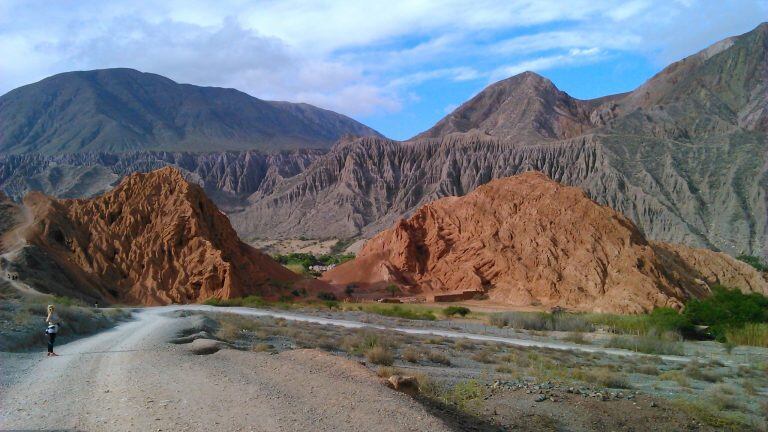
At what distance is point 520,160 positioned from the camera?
361ft

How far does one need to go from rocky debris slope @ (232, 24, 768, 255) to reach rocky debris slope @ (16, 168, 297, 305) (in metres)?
53.2

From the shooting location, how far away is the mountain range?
278 ft

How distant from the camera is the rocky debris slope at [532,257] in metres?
45.2

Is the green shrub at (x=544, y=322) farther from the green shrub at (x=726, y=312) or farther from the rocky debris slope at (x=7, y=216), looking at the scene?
the rocky debris slope at (x=7, y=216)

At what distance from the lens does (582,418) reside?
40.2 feet

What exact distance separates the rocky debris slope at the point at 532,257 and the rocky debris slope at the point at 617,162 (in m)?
26.4

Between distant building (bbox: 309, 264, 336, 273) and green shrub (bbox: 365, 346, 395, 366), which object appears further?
distant building (bbox: 309, 264, 336, 273)

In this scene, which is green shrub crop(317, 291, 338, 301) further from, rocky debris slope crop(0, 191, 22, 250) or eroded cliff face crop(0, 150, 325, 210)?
eroded cliff face crop(0, 150, 325, 210)

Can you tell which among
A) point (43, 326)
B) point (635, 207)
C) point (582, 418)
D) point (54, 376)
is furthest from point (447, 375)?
point (635, 207)

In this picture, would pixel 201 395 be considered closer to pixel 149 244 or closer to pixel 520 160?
pixel 149 244

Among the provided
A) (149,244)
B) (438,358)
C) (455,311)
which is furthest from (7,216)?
(438,358)

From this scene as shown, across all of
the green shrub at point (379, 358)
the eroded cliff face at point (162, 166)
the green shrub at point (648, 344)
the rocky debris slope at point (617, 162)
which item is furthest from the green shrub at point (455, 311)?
the eroded cliff face at point (162, 166)

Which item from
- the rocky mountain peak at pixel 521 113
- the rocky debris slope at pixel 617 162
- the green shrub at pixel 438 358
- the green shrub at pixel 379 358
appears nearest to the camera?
the green shrub at pixel 379 358

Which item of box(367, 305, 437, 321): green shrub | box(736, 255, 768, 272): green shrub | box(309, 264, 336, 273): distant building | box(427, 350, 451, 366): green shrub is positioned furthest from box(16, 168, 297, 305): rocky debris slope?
box(736, 255, 768, 272): green shrub
